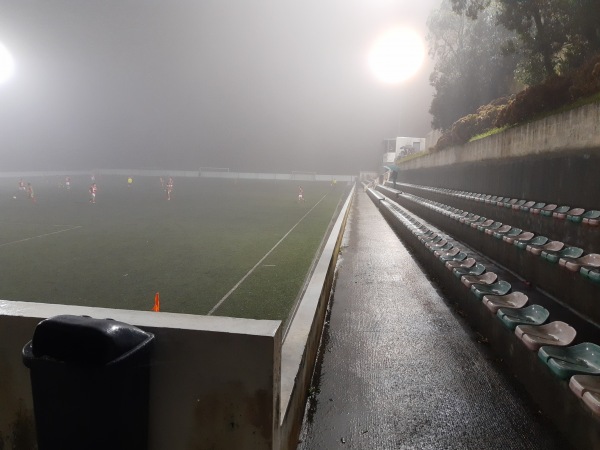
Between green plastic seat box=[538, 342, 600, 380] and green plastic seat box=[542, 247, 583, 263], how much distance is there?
1.47 m

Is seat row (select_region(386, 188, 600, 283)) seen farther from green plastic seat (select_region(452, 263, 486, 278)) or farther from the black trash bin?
the black trash bin

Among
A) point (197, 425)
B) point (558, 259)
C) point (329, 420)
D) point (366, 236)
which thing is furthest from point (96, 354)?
point (366, 236)

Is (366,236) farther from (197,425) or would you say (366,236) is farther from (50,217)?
(50,217)

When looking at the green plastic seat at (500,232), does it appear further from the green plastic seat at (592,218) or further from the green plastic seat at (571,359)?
the green plastic seat at (571,359)

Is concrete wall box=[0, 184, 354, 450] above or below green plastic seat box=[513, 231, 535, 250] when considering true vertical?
below

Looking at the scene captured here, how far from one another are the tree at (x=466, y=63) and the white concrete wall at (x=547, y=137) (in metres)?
13.5

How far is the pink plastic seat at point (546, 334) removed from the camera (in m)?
2.59

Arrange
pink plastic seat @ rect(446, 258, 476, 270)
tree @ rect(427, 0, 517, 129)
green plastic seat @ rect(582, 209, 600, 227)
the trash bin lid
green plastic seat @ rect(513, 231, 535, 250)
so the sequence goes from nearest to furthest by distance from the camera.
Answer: the trash bin lid, green plastic seat @ rect(582, 209, 600, 227), green plastic seat @ rect(513, 231, 535, 250), pink plastic seat @ rect(446, 258, 476, 270), tree @ rect(427, 0, 517, 129)

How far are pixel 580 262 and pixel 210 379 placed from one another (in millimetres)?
3226

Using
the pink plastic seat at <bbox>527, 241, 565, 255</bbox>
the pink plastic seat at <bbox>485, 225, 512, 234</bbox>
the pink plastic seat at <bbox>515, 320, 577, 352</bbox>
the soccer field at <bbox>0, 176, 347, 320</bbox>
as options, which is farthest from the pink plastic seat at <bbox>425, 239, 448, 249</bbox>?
the pink plastic seat at <bbox>515, 320, 577, 352</bbox>

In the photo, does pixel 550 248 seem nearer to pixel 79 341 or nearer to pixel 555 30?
pixel 79 341

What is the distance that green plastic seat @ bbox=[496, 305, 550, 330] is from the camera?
297 cm

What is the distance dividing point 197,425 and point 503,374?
2475mm

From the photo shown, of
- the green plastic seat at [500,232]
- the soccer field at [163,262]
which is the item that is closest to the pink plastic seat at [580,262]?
the green plastic seat at [500,232]
